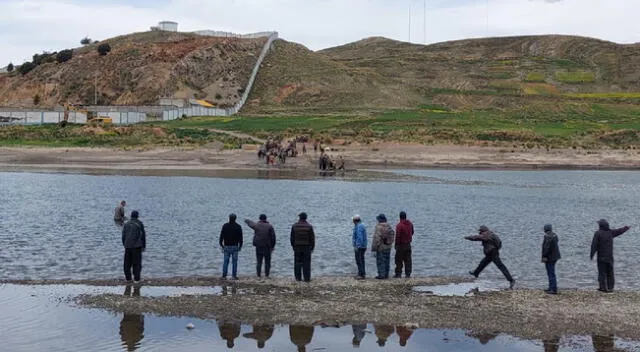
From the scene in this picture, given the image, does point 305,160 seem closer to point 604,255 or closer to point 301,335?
point 604,255

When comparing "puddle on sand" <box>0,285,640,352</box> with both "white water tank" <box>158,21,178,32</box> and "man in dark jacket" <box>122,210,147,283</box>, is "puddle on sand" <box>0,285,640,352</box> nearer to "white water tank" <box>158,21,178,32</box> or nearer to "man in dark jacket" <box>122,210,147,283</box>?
"man in dark jacket" <box>122,210,147,283</box>

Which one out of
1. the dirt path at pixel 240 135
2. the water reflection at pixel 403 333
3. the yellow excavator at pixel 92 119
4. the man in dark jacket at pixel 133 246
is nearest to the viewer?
the water reflection at pixel 403 333

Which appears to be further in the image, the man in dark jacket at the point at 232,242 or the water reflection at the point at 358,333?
the man in dark jacket at the point at 232,242

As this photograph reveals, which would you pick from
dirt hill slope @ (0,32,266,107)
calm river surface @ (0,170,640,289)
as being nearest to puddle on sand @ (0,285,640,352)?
calm river surface @ (0,170,640,289)

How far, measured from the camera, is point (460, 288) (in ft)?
63.5

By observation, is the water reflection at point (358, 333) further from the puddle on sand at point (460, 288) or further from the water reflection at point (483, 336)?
the puddle on sand at point (460, 288)

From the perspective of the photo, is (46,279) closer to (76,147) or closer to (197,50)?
(76,147)

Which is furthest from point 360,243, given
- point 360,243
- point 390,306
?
point 390,306

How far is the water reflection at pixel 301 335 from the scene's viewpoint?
14.2m

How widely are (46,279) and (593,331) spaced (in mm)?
12384

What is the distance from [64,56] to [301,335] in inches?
5238

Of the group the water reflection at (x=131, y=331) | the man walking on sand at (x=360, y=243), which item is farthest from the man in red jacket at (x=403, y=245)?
the water reflection at (x=131, y=331)

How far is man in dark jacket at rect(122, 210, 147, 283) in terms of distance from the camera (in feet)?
62.2

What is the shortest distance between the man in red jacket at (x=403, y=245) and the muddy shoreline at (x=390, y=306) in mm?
1106
